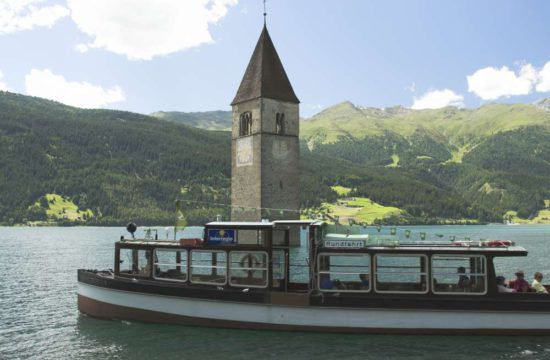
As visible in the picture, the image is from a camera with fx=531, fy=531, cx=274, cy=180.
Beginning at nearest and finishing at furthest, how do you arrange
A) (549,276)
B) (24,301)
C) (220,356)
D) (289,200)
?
(220,356)
(24,301)
(549,276)
(289,200)

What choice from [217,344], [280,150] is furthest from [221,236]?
[280,150]

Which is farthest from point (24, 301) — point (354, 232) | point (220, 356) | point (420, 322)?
point (420, 322)

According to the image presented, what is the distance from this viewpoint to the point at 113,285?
23.5m

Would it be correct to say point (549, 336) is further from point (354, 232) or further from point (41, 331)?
point (41, 331)

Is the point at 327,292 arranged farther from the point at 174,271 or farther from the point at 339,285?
the point at 174,271

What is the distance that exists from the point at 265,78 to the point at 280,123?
17.7 feet

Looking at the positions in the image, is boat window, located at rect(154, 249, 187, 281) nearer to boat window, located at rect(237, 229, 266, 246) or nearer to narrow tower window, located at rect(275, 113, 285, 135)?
boat window, located at rect(237, 229, 266, 246)

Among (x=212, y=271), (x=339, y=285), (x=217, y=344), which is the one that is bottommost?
(x=217, y=344)

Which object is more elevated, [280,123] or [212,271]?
[280,123]

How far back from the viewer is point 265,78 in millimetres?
60688

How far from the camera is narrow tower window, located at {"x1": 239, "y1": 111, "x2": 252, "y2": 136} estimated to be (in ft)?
201

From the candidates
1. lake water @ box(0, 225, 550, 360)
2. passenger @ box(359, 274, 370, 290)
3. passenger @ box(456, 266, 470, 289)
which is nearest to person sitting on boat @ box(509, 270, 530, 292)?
lake water @ box(0, 225, 550, 360)

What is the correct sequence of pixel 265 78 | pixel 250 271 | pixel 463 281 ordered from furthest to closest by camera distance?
1. pixel 265 78
2. pixel 250 271
3. pixel 463 281

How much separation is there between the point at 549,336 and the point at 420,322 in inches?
193
